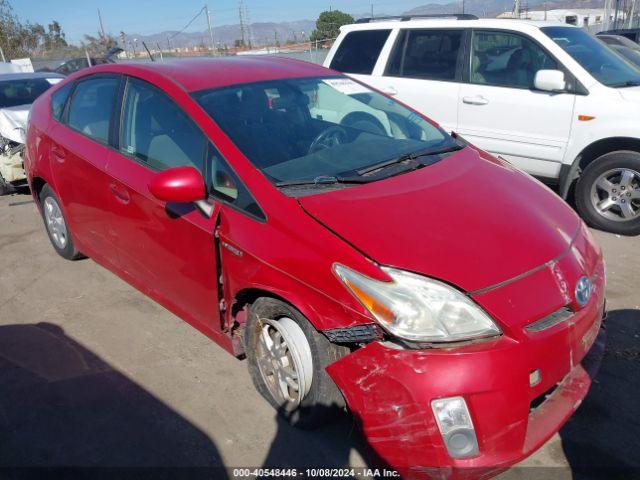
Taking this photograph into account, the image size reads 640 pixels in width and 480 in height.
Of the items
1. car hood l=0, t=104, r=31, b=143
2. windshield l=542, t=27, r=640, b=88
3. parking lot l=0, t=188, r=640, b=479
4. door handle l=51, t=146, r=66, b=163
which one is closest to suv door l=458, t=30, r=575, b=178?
windshield l=542, t=27, r=640, b=88

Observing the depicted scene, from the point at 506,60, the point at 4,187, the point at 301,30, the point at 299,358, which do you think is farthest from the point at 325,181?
the point at 301,30

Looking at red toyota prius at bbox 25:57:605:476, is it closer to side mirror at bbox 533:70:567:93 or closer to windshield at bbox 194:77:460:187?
windshield at bbox 194:77:460:187

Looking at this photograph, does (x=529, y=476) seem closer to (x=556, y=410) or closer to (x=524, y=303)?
(x=556, y=410)

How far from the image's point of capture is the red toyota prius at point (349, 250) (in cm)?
199

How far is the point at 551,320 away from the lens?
6.94 ft

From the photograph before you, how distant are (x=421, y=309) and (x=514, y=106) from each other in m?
3.85

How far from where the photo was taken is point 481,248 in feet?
7.32

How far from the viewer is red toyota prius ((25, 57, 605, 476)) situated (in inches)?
78.3

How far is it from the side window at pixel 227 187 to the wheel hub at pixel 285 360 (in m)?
0.53

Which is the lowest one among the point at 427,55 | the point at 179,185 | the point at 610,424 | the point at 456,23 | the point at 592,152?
the point at 610,424

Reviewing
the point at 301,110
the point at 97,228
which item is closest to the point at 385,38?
the point at 301,110

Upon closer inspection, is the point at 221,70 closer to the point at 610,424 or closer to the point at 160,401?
the point at 160,401

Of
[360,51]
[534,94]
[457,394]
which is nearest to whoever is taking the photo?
[457,394]

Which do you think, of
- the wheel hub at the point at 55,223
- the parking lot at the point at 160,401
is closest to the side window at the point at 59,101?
the wheel hub at the point at 55,223
